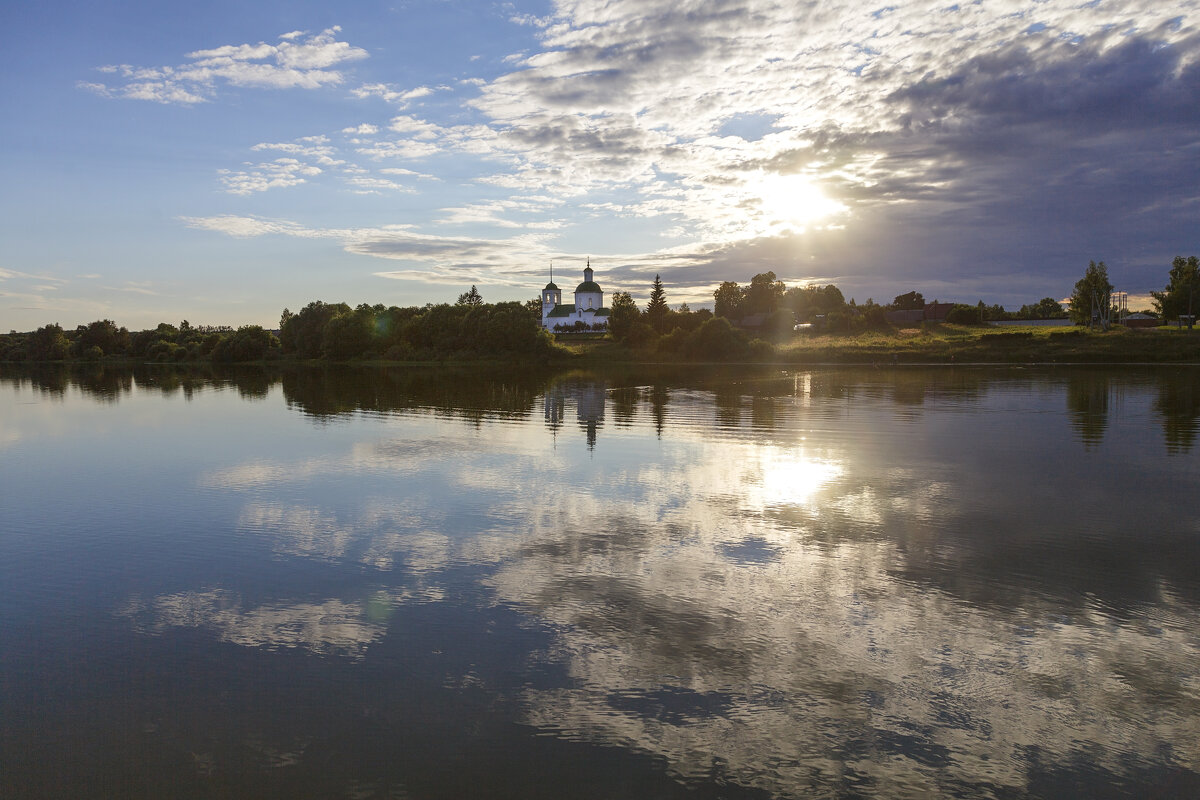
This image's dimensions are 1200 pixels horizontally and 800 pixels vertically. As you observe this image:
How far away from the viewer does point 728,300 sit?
192 metres

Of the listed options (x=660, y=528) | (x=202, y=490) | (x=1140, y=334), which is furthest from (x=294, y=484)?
(x=1140, y=334)

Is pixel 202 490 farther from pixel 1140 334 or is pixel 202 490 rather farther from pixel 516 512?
pixel 1140 334

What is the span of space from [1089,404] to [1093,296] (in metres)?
97.0

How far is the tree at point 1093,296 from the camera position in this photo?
4820 inches

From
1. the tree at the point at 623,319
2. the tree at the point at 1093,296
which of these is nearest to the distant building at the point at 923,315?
the tree at the point at 1093,296

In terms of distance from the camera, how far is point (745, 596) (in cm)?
1232

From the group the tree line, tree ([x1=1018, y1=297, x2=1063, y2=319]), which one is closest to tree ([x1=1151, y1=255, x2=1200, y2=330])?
the tree line

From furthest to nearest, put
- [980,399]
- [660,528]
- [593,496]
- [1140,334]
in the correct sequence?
[1140,334] → [980,399] → [593,496] → [660,528]

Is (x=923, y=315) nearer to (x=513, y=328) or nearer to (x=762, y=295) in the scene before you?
(x=762, y=295)

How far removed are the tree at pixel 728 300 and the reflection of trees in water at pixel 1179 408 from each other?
412 ft

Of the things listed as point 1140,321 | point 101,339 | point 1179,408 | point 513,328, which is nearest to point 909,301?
point 1140,321

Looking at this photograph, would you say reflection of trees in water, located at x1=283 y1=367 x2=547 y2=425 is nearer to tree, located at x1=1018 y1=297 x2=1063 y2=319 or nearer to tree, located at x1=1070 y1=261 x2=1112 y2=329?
tree, located at x1=1070 y1=261 x2=1112 y2=329

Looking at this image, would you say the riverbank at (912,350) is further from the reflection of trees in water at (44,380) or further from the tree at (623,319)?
the reflection of trees in water at (44,380)

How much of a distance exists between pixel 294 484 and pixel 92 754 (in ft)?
48.6
